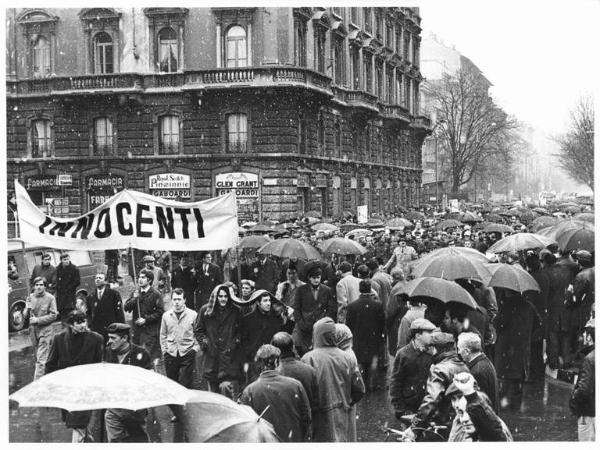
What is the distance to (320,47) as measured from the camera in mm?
37281

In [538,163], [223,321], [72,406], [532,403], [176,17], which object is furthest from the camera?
[538,163]

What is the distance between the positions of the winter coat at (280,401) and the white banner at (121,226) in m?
3.14

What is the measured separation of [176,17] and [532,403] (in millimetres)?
27889

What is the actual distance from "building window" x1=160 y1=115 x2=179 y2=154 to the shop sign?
3.65 feet

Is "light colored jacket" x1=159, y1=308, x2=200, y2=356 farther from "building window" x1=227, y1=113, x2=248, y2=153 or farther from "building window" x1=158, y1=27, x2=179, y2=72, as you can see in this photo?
"building window" x1=158, y1=27, x2=179, y2=72

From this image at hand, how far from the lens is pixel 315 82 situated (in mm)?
34625

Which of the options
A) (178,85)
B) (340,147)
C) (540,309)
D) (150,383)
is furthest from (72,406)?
(340,147)

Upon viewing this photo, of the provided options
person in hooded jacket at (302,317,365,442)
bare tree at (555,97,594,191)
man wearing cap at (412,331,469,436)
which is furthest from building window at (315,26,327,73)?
man wearing cap at (412,331,469,436)

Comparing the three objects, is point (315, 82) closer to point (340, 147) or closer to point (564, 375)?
point (340, 147)

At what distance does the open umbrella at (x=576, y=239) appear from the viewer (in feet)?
44.2

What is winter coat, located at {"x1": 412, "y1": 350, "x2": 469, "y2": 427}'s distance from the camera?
19.9ft

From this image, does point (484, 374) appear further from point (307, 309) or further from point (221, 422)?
point (307, 309)

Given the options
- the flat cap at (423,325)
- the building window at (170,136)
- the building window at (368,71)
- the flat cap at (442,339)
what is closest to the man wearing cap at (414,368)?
the flat cap at (423,325)

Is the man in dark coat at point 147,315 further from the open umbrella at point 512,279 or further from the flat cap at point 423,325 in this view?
the flat cap at point 423,325
